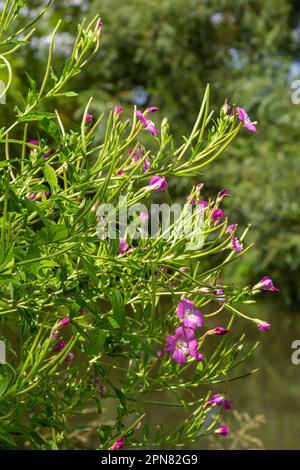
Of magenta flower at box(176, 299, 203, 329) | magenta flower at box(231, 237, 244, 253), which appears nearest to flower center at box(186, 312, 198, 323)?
magenta flower at box(176, 299, 203, 329)

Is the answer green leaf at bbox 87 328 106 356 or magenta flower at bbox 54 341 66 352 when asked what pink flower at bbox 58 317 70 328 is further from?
magenta flower at bbox 54 341 66 352

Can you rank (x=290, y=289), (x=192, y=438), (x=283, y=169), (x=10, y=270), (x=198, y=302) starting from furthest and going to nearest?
(x=290, y=289), (x=283, y=169), (x=192, y=438), (x=198, y=302), (x=10, y=270)

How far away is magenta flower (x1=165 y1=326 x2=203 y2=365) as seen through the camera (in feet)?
4.88

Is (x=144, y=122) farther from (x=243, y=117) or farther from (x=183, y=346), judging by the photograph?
(x=183, y=346)

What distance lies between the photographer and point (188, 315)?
4.85 ft

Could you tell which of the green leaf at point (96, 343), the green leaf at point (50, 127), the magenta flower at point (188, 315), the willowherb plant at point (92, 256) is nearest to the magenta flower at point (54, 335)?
the willowherb plant at point (92, 256)

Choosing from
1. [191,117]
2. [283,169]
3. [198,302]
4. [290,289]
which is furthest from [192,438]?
[191,117]

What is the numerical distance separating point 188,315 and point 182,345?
2.5 inches

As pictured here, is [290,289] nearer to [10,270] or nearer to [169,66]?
[169,66]

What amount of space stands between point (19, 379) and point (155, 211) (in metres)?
0.41

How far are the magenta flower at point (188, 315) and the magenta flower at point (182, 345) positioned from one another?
19 mm

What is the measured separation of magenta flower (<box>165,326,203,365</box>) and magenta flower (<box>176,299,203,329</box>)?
19mm

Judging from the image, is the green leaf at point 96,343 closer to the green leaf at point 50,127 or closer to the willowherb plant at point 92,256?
the willowherb plant at point 92,256

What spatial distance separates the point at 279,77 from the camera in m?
13.7
